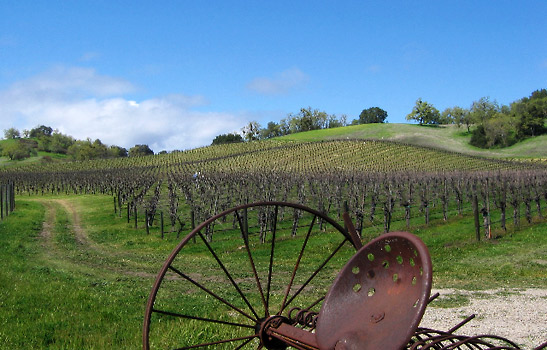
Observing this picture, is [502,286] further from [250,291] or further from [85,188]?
[85,188]

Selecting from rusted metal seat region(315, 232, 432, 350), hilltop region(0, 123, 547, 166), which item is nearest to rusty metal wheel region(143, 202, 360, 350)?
rusted metal seat region(315, 232, 432, 350)

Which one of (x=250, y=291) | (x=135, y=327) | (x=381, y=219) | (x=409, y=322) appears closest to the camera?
(x=409, y=322)

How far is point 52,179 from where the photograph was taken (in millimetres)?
52250

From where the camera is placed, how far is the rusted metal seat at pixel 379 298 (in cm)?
254

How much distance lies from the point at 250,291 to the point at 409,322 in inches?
334

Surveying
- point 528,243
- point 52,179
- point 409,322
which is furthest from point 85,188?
point 409,322

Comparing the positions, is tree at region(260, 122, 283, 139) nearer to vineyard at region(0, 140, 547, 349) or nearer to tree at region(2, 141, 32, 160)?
tree at region(2, 141, 32, 160)

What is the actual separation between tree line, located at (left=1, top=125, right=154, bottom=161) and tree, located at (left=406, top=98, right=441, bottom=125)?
61719 millimetres

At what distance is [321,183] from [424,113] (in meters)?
90.4

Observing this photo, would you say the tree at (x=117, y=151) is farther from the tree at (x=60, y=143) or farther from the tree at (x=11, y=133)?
the tree at (x=11, y=133)

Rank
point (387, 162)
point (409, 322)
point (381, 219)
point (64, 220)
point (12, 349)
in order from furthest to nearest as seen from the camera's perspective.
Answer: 1. point (387, 162)
2. point (64, 220)
3. point (381, 219)
4. point (12, 349)
5. point (409, 322)

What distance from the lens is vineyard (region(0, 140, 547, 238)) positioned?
992 inches

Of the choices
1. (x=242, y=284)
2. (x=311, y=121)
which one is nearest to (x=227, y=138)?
(x=311, y=121)

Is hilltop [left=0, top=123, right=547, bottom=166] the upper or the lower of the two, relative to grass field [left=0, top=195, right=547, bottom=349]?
upper
